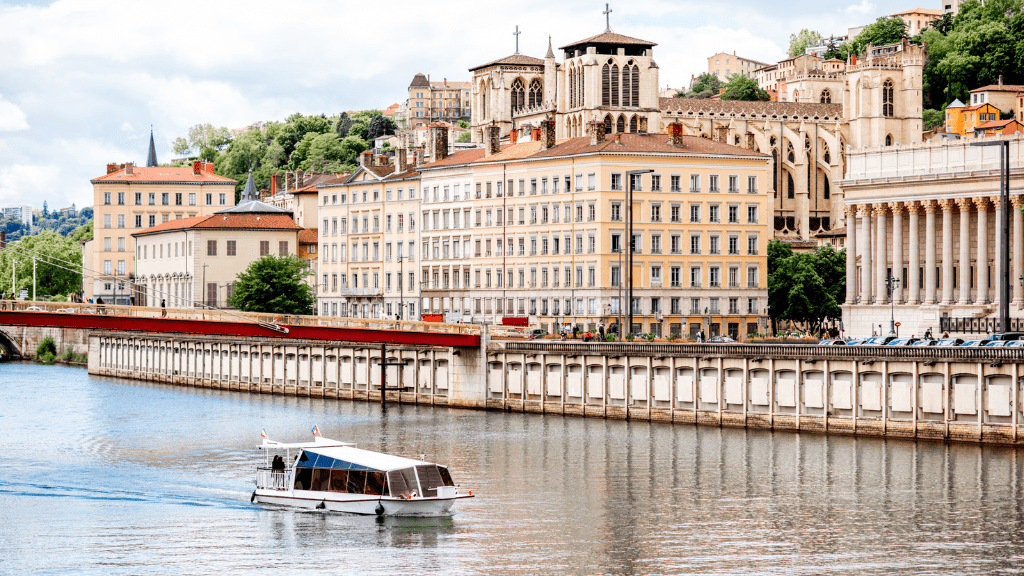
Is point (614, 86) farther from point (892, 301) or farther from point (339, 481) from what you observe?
point (339, 481)

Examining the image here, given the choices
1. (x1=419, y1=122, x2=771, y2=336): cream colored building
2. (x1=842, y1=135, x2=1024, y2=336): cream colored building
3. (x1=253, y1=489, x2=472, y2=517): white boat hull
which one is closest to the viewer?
(x1=253, y1=489, x2=472, y2=517): white boat hull

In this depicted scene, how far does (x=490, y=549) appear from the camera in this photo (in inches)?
1826

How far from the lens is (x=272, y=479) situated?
56.1 meters

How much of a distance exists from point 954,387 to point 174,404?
164 feet

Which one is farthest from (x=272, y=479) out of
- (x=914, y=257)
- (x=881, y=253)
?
(x=881, y=253)

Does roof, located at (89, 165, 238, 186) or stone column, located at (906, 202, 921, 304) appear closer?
stone column, located at (906, 202, 921, 304)

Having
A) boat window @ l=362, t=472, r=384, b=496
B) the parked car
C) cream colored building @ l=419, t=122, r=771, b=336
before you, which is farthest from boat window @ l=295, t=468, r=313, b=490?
cream colored building @ l=419, t=122, r=771, b=336

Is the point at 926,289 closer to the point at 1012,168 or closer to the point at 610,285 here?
the point at 1012,168

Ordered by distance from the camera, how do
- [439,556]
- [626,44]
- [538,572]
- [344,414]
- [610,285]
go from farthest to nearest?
[626,44], [610,285], [344,414], [439,556], [538,572]

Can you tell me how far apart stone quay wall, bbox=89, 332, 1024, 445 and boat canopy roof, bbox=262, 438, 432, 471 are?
25.8m

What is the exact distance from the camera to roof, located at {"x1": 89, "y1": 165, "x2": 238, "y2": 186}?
189125 mm

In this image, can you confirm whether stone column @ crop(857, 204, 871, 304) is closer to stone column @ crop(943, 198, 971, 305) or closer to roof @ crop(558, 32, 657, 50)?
stone column @ crop(943, 198, 971, 305)

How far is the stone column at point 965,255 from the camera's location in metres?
113

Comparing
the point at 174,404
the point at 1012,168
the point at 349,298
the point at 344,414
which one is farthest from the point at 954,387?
the point at 349,298
